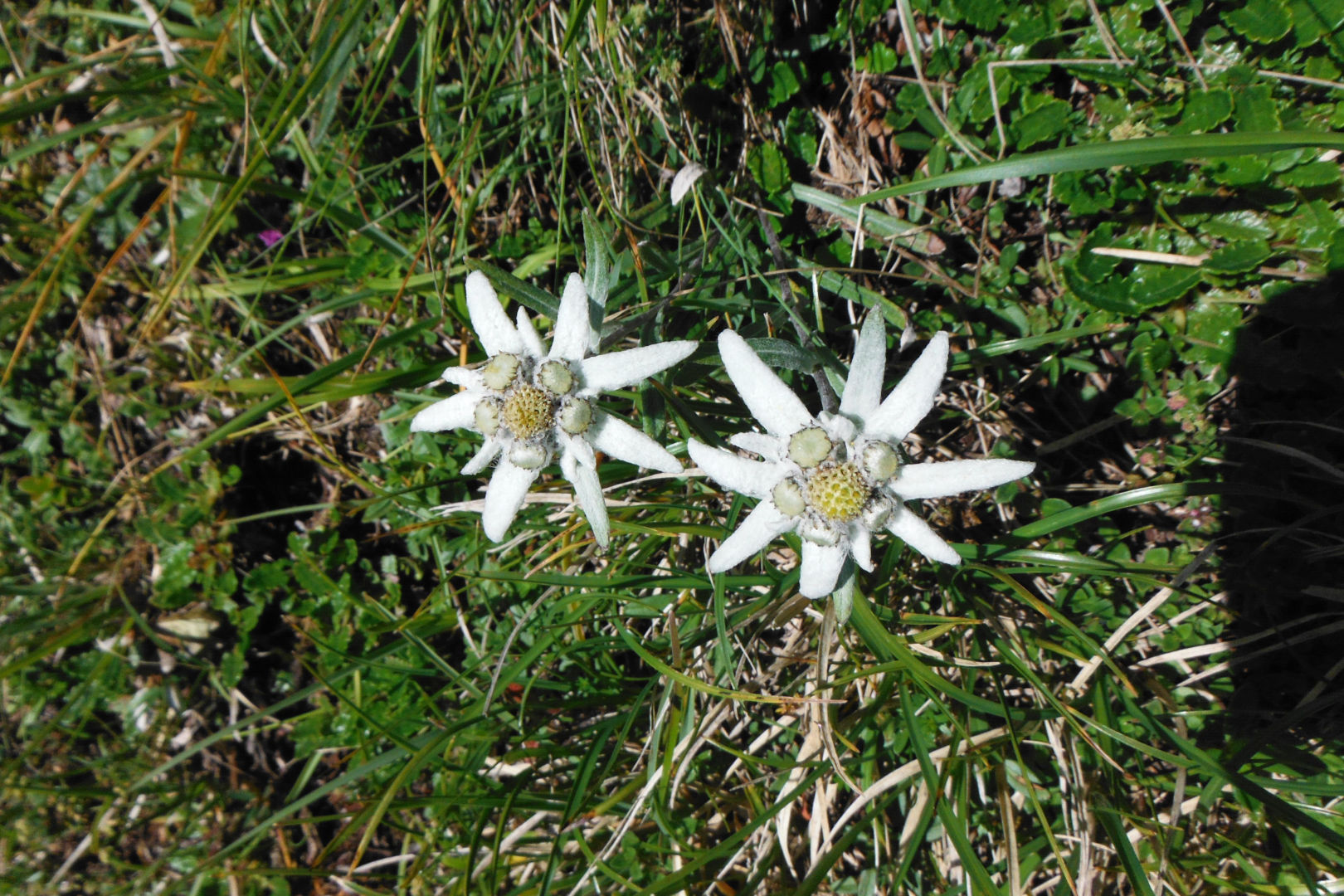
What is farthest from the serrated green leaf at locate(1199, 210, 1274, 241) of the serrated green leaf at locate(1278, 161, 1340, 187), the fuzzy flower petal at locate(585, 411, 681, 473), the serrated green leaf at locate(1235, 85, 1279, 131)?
the fuzzy flower petal at locate(585, 411, 681, 473)

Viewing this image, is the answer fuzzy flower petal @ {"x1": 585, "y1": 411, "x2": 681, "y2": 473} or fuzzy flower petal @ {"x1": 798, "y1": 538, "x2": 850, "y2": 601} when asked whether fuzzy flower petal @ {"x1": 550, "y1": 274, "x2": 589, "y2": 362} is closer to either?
fuzzy flower petal @ {"x1": 585, "y1": 411, "x2": 681, "y2": 473}

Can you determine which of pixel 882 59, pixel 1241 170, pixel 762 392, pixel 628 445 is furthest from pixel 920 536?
pixel 882 59

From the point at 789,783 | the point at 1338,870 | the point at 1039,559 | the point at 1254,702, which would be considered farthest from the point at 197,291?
the point at 1338,870

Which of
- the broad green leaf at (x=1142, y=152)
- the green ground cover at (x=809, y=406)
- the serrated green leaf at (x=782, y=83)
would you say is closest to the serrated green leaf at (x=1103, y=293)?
the green ground cover at (x=809, y=406)

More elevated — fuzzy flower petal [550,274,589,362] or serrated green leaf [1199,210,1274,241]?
fuzzy flower petal [550,274,589,362]

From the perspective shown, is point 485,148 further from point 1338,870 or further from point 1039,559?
point 1338,870

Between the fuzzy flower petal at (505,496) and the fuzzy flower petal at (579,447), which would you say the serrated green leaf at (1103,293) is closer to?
the fuzzy flower petal at (579,447)

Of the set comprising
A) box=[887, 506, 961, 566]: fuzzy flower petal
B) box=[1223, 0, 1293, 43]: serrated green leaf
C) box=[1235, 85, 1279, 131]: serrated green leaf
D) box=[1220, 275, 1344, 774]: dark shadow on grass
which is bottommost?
box=[1220, 275, 1344, 774]: dark shadow on grass
